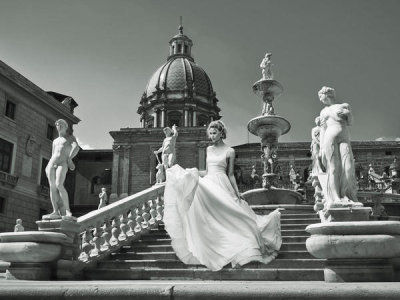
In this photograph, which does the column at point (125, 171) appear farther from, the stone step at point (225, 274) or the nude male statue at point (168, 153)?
the stone step at point (225, 274)

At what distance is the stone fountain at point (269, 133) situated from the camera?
558 inches

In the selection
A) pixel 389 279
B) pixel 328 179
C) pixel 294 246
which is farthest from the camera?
pixel 294 246

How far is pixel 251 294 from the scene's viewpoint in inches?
160

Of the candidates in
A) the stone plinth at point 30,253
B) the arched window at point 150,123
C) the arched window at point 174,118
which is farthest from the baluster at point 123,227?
the arched window at point 150,123

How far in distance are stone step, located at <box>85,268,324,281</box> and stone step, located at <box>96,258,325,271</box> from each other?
6.9 inches

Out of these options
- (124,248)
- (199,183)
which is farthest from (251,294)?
(124,248)

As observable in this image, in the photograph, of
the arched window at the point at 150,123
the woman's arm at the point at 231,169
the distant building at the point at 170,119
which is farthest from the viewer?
the arched window at the point at 150,123

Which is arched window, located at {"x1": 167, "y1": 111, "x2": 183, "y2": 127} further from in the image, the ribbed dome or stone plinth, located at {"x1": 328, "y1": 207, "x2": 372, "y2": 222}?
stone plinth, located at {"x1": 328, "y1": 207, "x2": 372, "y2": 222}

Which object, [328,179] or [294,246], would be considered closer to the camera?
[328,179]

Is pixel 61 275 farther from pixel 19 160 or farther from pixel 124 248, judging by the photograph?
pixel 19 160

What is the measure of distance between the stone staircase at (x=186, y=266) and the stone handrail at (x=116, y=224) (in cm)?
20

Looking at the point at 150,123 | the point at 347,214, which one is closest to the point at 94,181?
the point at 150,123

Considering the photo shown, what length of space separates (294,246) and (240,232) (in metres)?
1.49

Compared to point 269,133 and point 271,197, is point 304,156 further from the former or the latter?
point 271,197
